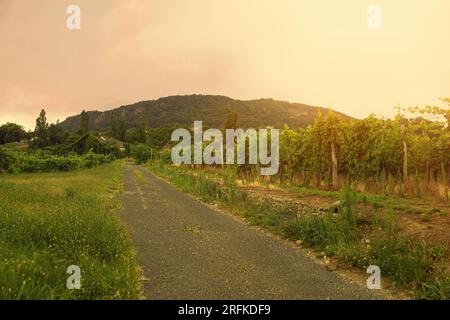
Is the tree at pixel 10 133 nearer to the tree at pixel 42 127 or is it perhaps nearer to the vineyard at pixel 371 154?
the tree at pixel 42 127

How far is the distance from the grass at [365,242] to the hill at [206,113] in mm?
77633

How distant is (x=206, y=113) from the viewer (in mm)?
125125

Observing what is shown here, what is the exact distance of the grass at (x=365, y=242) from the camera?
632cm

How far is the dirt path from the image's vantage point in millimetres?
5902

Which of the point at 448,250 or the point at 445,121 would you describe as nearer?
the point at 448,250

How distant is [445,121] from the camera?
44.8 feet

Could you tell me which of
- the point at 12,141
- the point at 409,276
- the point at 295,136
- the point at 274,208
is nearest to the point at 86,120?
the point at 12,141

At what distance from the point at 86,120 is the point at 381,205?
356 feet

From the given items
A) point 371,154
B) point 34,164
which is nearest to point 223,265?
point 371,154

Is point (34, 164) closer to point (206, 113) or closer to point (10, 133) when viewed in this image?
point (10, 133)

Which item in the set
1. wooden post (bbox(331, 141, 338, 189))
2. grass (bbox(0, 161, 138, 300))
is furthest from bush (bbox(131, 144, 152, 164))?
grass (bbox(0, 161, 138, 300))

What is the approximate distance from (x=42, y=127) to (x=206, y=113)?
2044 inches
